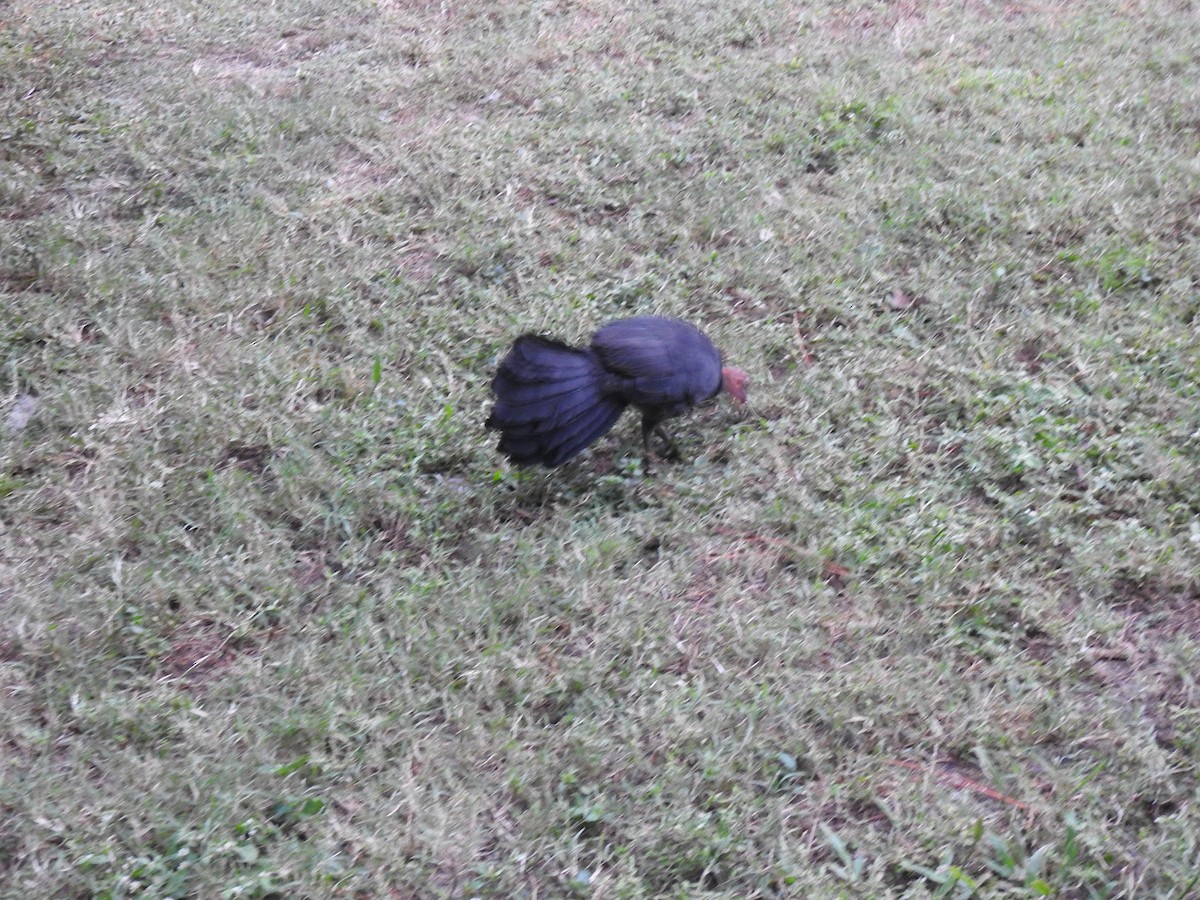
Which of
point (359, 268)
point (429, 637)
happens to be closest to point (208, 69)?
point (359, 268)

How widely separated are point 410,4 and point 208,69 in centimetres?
163

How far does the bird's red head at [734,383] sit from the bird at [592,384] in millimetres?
100

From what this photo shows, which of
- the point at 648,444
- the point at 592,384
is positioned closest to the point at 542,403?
the point at 592,384

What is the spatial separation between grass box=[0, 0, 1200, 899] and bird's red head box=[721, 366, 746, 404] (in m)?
0.21

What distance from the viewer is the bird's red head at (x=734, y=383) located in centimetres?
387

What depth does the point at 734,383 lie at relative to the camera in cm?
388

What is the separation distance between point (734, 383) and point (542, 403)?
34.1 inches

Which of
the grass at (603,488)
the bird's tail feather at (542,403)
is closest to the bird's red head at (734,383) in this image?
the grass at (603,488)

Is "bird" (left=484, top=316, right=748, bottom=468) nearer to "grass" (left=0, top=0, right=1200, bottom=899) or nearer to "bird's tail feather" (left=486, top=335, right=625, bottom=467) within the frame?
"bird's tail feather" (left=486, top=335, right=625, bottom=467)

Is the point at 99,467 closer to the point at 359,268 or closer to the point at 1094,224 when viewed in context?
the point at 359,268

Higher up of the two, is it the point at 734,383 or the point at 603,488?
the point at 734,383

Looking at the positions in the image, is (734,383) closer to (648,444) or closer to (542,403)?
(648,444)

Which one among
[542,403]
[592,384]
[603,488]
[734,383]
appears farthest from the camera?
[734,383]

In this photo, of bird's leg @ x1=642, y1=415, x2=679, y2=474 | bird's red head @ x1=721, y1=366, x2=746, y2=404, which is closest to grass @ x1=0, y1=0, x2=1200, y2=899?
Result: bird's leg @ x1=642, y1=415, x2=679, y2=474
